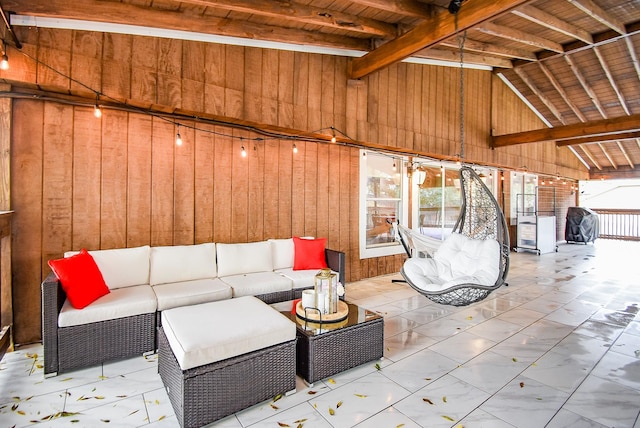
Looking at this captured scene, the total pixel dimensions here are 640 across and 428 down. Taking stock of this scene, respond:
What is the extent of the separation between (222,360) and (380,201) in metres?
4.32

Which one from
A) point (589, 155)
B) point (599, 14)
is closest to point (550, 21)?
point (599, 14)

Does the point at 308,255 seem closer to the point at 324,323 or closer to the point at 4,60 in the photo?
the point at 324,323

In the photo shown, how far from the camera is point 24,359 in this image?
2602mm

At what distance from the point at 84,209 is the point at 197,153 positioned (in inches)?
50.1

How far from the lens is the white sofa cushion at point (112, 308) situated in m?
2.35

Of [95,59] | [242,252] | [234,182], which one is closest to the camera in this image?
[95,59]

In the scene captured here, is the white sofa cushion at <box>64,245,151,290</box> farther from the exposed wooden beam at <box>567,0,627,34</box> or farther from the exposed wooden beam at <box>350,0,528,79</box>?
the exposed wooden beam at <box>567,0,627,34</box>

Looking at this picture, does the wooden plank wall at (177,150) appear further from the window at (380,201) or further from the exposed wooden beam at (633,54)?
the exposed wooden beam at (633,54)

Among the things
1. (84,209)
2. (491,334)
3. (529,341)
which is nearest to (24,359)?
(84,209)

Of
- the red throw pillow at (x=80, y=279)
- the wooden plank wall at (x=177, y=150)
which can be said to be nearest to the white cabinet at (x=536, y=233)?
the wooden plank wall at (x=177, y=150)

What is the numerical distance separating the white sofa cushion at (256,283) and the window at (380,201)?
85.7 inches

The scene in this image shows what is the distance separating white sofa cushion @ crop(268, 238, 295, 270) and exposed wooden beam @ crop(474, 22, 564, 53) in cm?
398

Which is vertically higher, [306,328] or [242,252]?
[242,252]

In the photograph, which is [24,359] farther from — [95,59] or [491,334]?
[491,334]
